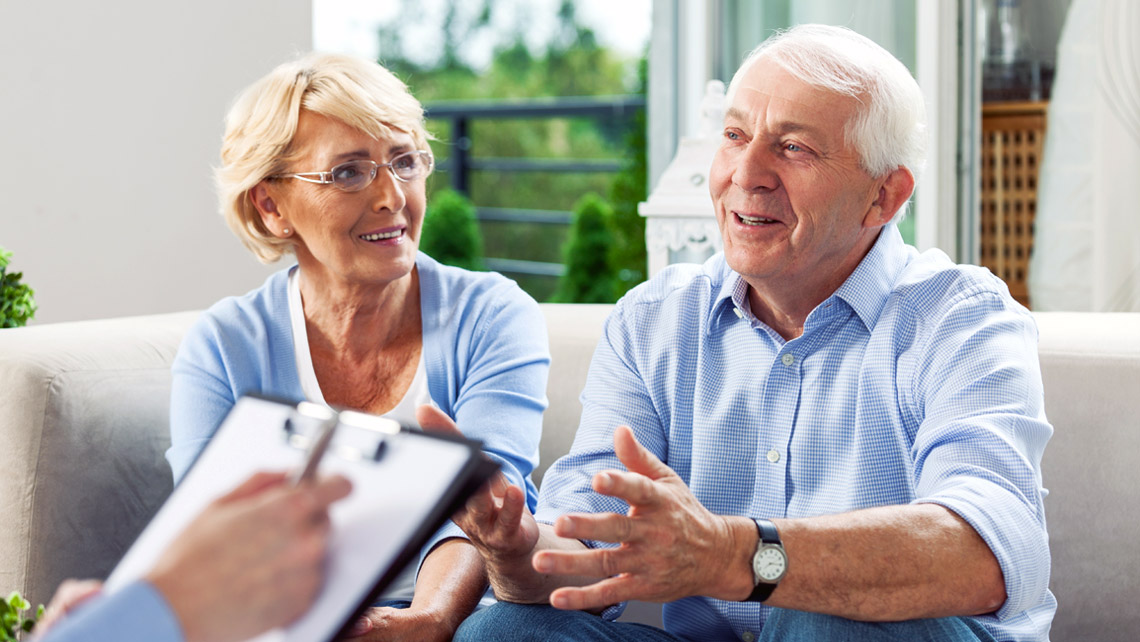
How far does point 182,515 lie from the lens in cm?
96

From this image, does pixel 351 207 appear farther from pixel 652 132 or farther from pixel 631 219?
pixel 631 219

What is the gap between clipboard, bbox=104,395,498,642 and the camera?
86 cm

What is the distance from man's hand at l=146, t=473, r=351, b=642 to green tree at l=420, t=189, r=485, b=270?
22.6 feet

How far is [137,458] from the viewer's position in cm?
183

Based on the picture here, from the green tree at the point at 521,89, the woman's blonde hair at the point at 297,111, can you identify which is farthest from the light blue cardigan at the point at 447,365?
the green tree at the point at 521,89

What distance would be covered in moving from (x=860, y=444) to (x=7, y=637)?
102 cm

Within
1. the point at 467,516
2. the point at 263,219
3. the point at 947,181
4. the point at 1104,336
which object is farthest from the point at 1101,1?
the point at 467,516

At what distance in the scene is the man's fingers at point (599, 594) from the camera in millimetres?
1057

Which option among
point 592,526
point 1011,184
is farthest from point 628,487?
point 1011,184

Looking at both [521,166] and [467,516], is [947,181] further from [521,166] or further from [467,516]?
[521,166]

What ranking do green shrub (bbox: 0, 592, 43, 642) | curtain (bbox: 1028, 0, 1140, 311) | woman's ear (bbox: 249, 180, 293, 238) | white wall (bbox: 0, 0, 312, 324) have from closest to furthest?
green shrub (bbox: 0, 592, 43, 642) → woman's ear (bbox: 249, 180, 293, 238) → white wall (bbox: 0, 0, 312, 324) → curtain (bbox: 1028, 0, 1140, 311)

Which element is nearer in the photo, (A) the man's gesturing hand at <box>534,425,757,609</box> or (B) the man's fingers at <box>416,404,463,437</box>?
(A) the man's gesturing hand at <box>534,425,757,609</box>

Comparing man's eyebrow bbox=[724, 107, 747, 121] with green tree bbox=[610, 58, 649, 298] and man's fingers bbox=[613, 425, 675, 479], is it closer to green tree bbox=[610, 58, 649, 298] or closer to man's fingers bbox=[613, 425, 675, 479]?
man's fingers bbox=[613, 425, 675, 479]

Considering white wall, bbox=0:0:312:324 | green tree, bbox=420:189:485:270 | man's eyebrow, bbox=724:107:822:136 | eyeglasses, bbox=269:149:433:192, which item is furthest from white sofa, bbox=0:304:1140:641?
green tree, bbox=420:189:485:270
